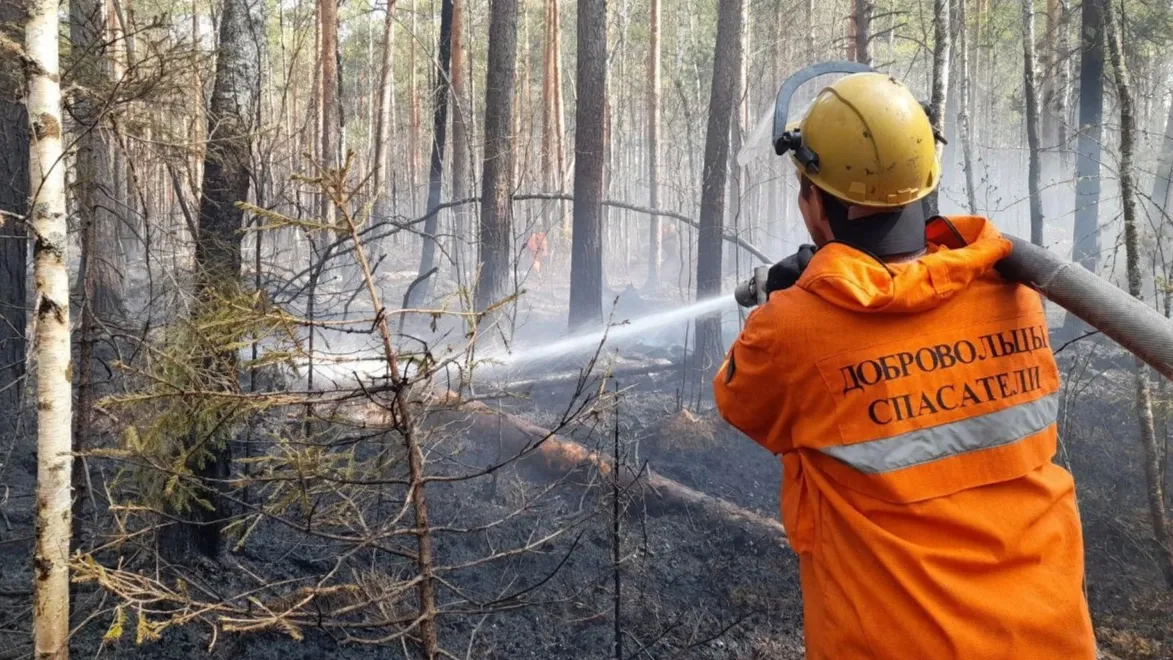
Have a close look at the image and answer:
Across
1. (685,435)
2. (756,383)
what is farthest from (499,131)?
(756,383)

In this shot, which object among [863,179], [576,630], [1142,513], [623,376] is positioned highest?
[863,179]

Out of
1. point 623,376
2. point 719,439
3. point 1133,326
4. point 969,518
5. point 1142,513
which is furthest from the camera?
point 623,376

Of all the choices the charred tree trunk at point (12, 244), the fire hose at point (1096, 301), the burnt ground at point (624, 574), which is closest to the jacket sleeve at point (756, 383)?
the fire hose at point (1096, 301)

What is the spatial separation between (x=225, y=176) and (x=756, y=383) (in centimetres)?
378

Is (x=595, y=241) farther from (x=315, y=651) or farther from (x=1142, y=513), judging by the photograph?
(x=315, y=651)

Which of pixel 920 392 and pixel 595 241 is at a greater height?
pixel 595 241

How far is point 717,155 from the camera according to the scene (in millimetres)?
10430

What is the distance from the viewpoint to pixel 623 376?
10.3 metres

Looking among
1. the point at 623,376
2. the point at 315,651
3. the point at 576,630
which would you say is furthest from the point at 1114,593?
the point at 623,376

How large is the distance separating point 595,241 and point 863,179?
1000 cm

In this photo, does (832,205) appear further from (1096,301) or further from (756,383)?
(1096,301)

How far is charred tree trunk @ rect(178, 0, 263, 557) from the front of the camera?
432 centimetres

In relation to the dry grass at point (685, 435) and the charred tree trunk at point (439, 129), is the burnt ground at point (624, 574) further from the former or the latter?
the charred tree trunk at point (439, 129)

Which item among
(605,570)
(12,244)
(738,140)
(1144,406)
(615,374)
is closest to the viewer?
(605,570)
